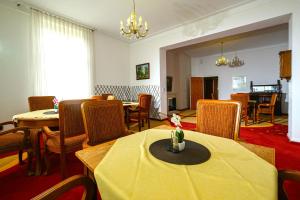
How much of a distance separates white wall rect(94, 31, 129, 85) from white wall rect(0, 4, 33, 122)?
5.77 feet

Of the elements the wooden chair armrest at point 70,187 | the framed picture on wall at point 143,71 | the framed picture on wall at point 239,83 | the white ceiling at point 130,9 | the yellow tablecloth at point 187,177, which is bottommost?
the wooden chair armrest at point 70,187

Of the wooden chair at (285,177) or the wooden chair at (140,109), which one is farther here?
the wooden chair at (140,109)

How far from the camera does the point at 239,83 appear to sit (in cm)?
731

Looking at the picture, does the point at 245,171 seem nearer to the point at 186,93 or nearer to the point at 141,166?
the point at 141,166

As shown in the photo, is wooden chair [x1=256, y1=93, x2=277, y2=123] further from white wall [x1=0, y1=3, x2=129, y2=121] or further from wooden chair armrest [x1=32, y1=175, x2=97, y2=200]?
white wall [x1=0, y1=3, x2=129, y2=121]

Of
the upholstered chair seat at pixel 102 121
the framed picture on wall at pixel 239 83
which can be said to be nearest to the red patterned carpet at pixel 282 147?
the upholstered chair seat at pixel 102 121

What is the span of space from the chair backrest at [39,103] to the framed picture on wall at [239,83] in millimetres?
7826

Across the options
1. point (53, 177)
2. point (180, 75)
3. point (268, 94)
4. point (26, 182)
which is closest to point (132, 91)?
point (180, 75)

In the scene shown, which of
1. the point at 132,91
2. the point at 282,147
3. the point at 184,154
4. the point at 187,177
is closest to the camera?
the point at 187,177

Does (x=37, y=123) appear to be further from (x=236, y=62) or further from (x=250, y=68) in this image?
(x=250, y=68)

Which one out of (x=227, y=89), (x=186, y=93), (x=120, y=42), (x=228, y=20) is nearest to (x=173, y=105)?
(x=186, y=93)

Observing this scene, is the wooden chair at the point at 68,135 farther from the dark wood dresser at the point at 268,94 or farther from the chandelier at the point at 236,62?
the chandelier at the point at 236,62

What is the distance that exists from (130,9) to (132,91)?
296cm

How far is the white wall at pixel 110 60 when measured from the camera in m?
4.68
